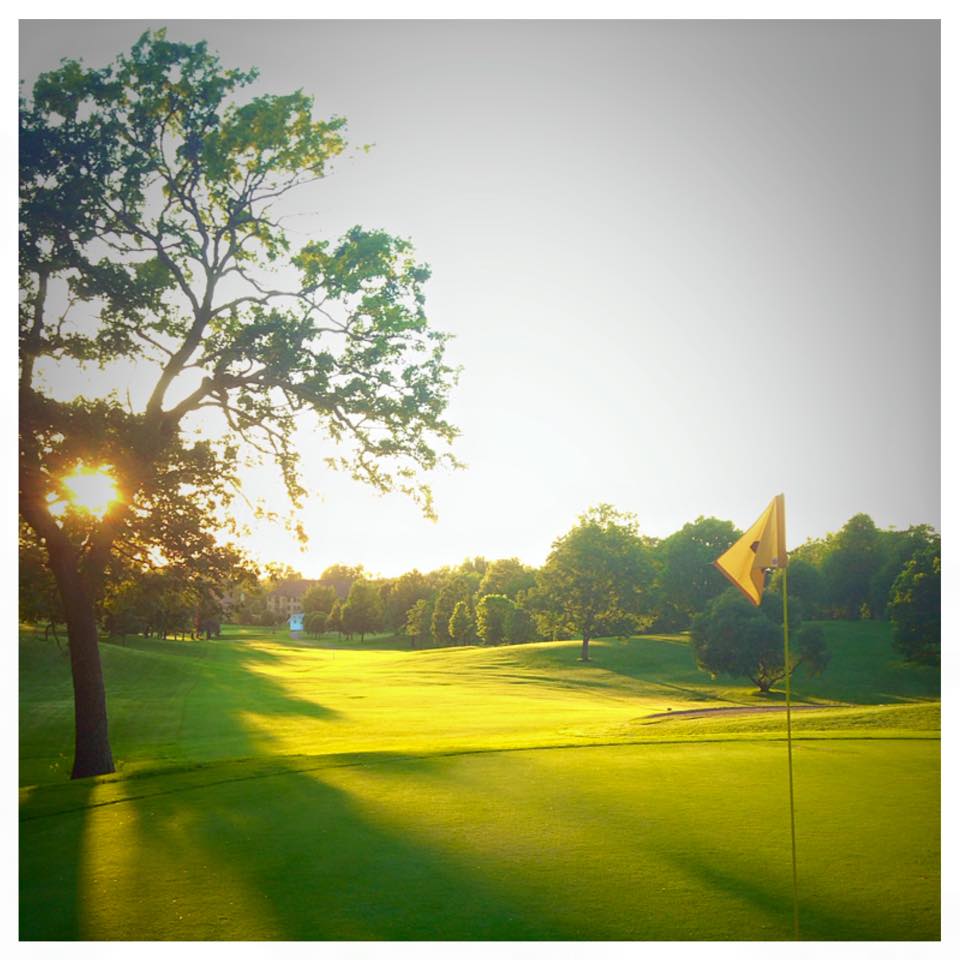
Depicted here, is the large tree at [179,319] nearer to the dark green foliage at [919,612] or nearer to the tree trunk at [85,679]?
the tree trunk at [85,679]

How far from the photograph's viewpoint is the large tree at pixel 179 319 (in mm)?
13125

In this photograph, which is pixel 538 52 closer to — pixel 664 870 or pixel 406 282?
pixel 406 282

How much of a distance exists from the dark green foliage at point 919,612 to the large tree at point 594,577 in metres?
15.9

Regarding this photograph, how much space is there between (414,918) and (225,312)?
13.8m

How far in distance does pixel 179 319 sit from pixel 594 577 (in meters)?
40.1

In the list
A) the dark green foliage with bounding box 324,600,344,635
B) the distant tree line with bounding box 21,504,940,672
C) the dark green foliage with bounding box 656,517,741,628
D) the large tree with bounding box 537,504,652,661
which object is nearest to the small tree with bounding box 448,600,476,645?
the distant tree line with bounding box 21,504,940,672

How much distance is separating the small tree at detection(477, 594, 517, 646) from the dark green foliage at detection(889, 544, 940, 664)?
1392 inches

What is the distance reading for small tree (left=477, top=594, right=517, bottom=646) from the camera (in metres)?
70.4

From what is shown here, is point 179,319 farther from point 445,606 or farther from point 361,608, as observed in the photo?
point 361,608

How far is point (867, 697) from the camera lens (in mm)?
36531

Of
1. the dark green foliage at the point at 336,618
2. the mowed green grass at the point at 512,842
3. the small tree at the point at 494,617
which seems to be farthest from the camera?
the dark green foliage at the point at 336,618

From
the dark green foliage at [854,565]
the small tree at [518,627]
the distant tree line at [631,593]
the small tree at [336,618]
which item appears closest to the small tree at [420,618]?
the distant tree line at [631,593]

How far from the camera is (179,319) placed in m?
15.1

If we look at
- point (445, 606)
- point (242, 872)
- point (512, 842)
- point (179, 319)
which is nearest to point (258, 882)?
point (242, 872)
